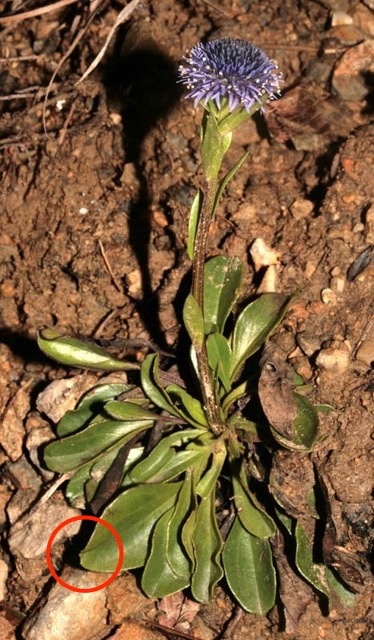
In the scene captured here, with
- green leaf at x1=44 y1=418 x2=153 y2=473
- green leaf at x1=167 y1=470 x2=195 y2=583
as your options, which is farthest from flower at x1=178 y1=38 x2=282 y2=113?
green leaf at x1=167 y1=470 x2=195 y2=583

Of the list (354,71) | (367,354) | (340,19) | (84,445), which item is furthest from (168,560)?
(340,19)

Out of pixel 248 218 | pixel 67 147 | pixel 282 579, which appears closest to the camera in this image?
pixel 282 579

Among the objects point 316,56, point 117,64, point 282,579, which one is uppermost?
point 117,64

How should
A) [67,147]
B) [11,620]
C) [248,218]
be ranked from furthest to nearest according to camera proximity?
[67,147] → [248,218] → [11,620]

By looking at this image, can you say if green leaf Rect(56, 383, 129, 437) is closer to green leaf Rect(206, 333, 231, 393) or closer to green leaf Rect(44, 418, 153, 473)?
green leaf Rect(44, 418, 153, 473)

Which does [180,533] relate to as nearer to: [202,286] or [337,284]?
[202,286]

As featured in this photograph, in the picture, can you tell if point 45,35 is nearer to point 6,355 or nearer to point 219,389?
point 6,355

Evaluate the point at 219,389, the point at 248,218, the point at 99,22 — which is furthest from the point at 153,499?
the point at 99,22
